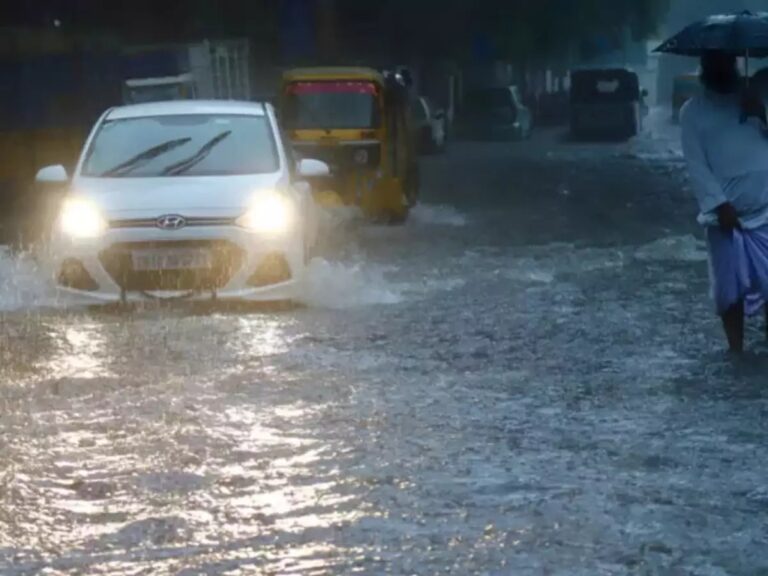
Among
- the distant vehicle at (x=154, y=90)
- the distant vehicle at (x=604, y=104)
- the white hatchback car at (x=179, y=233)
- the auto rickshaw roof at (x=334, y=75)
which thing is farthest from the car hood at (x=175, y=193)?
the distant vehicle at (x=604, y=104)

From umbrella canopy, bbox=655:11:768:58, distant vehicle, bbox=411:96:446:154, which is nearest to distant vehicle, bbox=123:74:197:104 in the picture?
distant vehicle, bbox=411:96:446:154

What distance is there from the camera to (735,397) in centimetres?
938

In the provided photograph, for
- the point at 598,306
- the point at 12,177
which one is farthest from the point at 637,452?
the point at 12,177

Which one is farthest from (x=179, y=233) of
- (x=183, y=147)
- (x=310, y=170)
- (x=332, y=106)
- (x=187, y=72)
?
(x=187, y=72)

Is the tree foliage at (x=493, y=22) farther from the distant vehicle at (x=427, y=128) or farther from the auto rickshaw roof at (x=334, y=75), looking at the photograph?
the auto rickshaw roof at (x=334, y=75)

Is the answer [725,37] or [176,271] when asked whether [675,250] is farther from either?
[725,37]

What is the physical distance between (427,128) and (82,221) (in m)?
29.9

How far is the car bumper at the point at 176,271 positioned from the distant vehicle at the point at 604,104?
137ft

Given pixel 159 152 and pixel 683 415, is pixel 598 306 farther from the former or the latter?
pixel 683 415

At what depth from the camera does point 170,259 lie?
12602 mm

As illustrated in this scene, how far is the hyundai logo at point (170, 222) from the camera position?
12.6 metres

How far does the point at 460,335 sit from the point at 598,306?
5.94ft

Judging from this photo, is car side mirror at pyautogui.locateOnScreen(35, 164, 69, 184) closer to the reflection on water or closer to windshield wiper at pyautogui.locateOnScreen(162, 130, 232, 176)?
windshield wiper at pyautogui.locateOnScreen(162, 130, 232, 176)

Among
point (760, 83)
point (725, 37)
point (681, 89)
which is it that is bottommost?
point (681, 89)
